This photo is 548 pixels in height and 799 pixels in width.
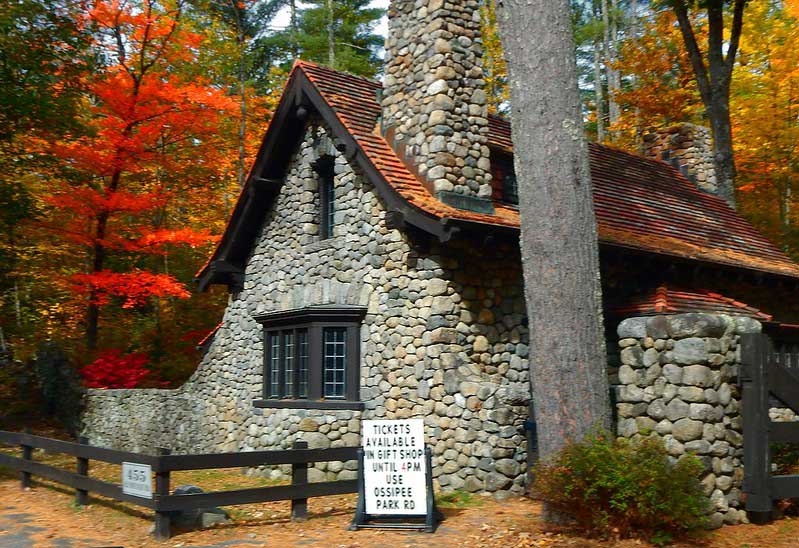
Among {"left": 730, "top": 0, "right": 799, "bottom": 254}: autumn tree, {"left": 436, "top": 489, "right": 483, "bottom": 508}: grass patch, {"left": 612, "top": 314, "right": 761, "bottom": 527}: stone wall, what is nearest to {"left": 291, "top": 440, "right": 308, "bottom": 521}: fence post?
{"left": 436, "top": 489, "right": 483, "bottom": 508}: grass patch

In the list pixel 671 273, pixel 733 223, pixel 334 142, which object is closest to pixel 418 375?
pixel 334 142

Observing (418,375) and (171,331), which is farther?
(171,331)

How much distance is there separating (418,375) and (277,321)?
3787 millimetres

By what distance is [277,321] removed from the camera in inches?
566

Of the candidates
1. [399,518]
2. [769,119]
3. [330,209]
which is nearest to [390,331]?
[330,209]

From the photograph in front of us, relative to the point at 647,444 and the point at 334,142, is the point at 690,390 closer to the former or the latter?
the point at 647,444

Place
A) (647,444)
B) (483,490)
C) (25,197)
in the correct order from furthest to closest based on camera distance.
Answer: (25,197) < (483,490) < (647,444)

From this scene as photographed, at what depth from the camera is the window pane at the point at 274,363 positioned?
47.4 feet

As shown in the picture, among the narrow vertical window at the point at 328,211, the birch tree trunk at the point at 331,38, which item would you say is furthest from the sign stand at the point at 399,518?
the birch tree trunk at the point at 331,38

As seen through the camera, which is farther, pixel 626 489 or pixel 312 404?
pixel 312 404

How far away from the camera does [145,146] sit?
74.1 feet

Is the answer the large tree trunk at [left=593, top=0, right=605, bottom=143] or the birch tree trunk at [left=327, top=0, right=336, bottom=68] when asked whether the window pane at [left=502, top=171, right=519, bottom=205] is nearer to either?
the birch tree trunk at [left=327, top=0, right=336, bottom=68]

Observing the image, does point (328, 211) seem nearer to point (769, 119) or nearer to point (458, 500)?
point (458, 500)

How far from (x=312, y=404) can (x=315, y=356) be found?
81 cm
